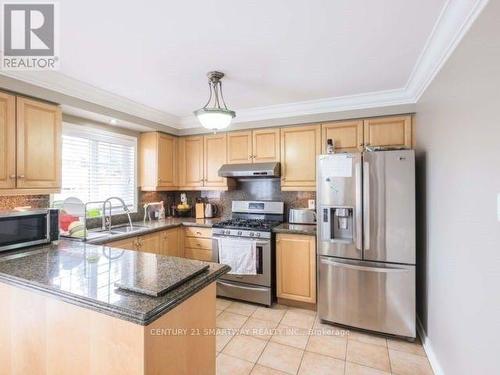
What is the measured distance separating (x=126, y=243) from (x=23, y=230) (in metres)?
0.90

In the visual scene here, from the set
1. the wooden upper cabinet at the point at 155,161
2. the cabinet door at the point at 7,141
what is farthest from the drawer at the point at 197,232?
the cabinet door at the point at 7,141

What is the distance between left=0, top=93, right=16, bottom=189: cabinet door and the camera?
200 cm

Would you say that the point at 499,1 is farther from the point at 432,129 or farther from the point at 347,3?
the point at 432,129

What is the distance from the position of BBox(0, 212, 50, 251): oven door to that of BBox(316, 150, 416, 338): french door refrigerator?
7.87ft

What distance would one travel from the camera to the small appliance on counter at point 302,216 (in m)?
3.30

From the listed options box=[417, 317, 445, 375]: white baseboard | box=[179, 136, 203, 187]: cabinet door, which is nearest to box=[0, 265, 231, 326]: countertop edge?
box=[417, 317, 445, 375]: white baseboard

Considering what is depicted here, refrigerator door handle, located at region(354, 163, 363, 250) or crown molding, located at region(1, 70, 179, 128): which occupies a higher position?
crown molding, located at region(1, 70, 179, 128)

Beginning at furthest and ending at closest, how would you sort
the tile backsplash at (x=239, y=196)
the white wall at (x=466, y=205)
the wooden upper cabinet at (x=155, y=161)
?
the wooden upper cabinet at (x=155, y=161) → the tile backsplash at (x=239, y=196) → the white wall at (x=466, y=205)

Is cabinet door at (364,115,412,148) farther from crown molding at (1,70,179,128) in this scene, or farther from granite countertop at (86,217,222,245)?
crown molding at (1,70,179,128)

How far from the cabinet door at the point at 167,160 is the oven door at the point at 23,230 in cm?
163

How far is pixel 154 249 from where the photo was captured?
10.2 feet

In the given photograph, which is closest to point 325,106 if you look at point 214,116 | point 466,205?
point 214,116

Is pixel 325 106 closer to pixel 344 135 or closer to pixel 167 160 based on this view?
pixel 344 135

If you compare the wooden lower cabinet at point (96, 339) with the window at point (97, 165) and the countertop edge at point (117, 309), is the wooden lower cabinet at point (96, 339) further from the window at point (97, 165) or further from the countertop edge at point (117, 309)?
the window at point (97, 165)
